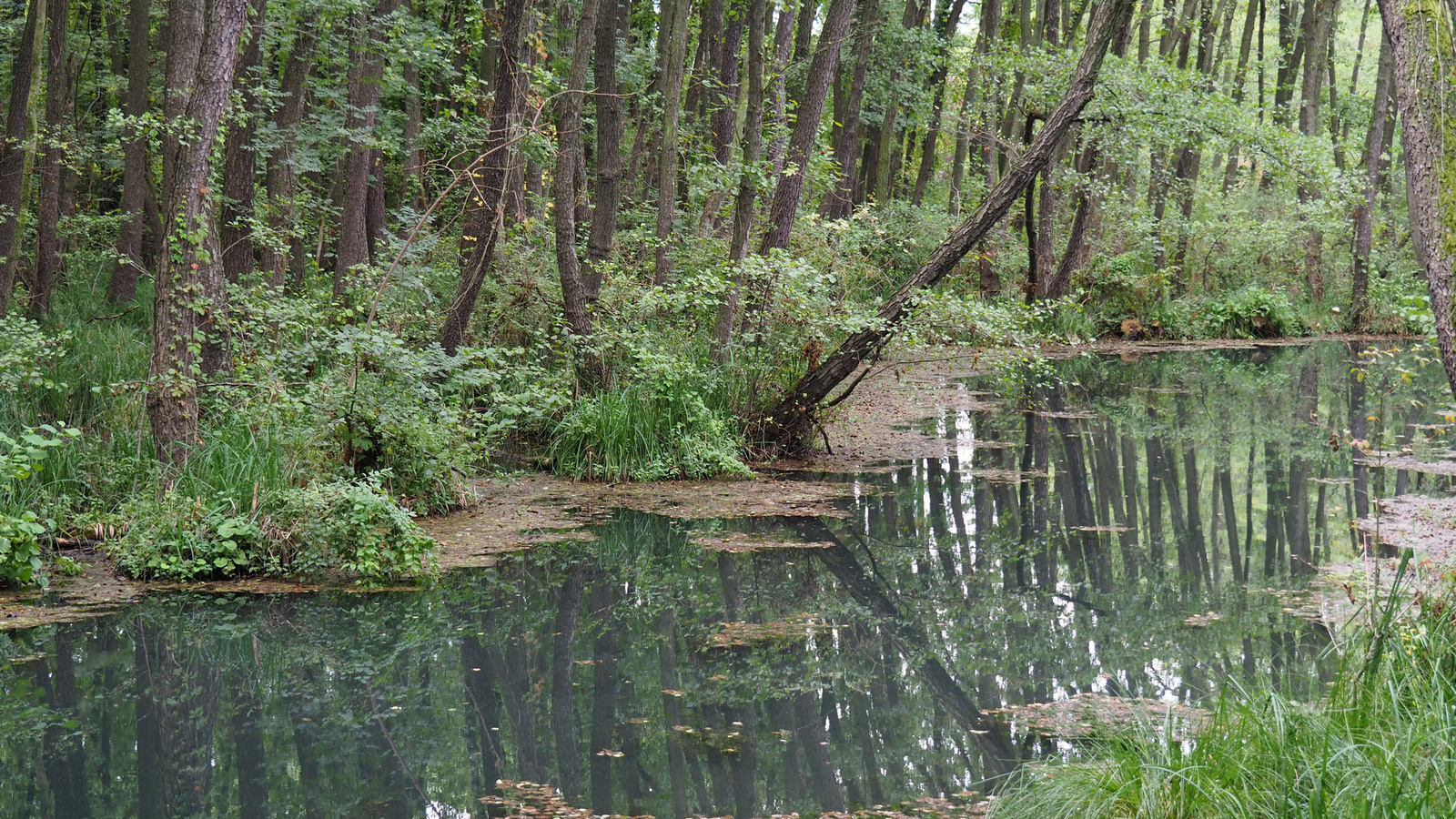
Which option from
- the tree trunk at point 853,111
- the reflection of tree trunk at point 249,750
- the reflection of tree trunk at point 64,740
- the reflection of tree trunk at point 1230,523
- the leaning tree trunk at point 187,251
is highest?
the tree trunk at point 853,111

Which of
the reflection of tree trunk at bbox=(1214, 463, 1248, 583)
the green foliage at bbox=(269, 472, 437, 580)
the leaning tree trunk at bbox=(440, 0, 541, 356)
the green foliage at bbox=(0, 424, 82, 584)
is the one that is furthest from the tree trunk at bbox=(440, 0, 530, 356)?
the reflection of tree trunk at bbox=(1214, 463, 1248, 583)

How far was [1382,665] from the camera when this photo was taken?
4.33m

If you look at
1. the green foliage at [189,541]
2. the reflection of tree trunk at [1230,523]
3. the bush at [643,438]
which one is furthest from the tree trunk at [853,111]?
the green foliage at [189,541]

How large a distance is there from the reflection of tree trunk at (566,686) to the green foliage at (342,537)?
930mm

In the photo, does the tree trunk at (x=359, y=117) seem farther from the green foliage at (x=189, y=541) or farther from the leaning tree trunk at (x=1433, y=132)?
Answer: the leaning tree trunk at (x=1433, y=132)

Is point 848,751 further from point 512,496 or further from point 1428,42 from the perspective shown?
point 512,496

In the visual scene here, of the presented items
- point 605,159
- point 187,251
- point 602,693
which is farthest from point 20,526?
point 605,159

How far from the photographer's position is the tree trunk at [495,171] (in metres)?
10.2

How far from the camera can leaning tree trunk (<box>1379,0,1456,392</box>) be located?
4.04m

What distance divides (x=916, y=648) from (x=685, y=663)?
4.28ft

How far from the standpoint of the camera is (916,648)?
6.36m

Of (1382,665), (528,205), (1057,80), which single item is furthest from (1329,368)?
(1382,665)

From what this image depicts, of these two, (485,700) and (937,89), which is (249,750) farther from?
(937,89)

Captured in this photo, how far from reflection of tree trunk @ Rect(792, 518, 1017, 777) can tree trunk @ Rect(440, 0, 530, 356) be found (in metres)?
3.78
